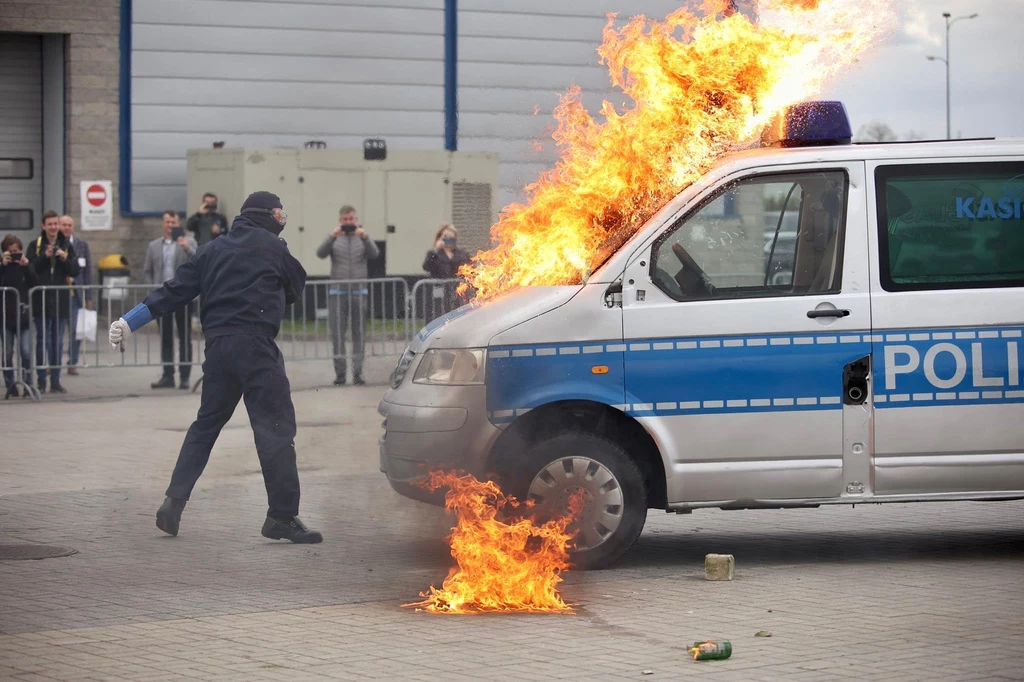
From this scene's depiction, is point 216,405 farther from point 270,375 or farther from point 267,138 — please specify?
point 267,138

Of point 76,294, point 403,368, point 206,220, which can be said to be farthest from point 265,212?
point 206,220

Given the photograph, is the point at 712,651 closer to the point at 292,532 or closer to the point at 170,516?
the point at 292,532

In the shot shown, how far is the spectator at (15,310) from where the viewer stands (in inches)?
658

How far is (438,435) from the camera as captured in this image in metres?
7.87

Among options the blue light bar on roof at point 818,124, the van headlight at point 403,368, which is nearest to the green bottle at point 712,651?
the van headlight at point 403,368

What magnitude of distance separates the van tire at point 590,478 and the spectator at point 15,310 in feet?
34.2

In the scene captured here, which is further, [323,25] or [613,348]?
[323,25]

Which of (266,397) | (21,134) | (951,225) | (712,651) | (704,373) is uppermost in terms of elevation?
(21,134)

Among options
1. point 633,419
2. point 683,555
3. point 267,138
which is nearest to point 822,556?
point 683,555

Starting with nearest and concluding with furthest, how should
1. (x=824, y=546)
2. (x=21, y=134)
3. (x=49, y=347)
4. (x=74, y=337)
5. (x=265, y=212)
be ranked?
1. (x=824, y=546)
2. (x=265, y=212)
3. (x=49, y=347)
4. (x=74, y=337)
5. (x=21, y=134)

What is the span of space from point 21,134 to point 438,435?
70.1 ft

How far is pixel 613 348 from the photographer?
777 cm

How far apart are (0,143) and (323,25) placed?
19.7 ft

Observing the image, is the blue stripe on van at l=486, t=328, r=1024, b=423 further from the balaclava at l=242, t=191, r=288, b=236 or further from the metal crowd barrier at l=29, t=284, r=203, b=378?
the metal crowd barrier at l=29, t=284, r=203, b=378
